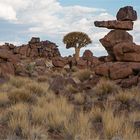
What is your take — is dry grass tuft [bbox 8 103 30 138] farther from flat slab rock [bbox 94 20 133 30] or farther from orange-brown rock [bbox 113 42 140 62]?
flat slab rock [bbox 94 20 133 30]

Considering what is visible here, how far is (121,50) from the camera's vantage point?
23.7 metres

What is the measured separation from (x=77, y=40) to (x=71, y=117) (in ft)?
114

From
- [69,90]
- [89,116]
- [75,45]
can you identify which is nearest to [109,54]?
[69,90]

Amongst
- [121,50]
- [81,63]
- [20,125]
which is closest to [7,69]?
[121,50]

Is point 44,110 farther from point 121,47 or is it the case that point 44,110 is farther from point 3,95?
point 121,47

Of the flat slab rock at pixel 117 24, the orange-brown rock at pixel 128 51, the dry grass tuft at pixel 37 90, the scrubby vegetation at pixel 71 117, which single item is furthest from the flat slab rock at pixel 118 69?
the dry grass tuft at pixel 37 90

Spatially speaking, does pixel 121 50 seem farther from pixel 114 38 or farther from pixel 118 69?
pixel 114 38

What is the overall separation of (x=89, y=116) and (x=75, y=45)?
3491cm

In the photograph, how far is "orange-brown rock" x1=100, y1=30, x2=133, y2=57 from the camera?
24.9 m

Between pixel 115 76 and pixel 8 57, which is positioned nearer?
pixel 115 76

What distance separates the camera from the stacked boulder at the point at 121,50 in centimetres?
2288

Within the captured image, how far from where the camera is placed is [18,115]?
13.1 meters

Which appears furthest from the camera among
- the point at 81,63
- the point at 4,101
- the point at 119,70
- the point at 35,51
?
the point at 35,51

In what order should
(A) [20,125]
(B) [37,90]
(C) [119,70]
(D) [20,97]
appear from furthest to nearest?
(C) [119,70] < (B) [37,90] < (D) [20,97] < (A) [20,125]
